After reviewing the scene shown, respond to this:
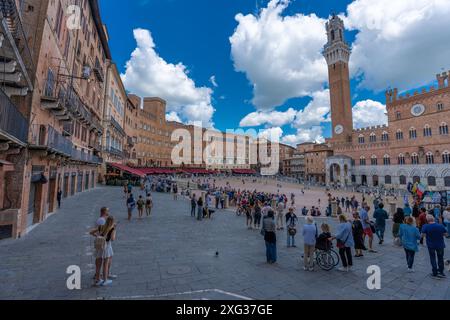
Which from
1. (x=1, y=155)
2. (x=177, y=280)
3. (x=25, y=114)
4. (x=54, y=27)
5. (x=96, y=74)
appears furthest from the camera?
(x=96, y=74)

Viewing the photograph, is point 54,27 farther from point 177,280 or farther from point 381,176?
point 381,176

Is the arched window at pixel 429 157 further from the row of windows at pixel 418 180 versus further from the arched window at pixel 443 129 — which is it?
the arched window at pixel 443 129

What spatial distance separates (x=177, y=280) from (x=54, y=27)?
13.4 meters

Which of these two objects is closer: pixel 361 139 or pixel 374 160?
pixel 374 160

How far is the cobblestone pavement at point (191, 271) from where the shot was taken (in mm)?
4297

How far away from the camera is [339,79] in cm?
6075

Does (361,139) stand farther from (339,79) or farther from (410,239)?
(410,239)

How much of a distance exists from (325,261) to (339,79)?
67.1 metres

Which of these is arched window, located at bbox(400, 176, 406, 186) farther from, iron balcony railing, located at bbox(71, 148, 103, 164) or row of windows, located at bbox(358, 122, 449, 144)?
iron balcony railing, located at bbox(71, 148, 103, 164)

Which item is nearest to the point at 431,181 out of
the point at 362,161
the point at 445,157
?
the point at 445,157

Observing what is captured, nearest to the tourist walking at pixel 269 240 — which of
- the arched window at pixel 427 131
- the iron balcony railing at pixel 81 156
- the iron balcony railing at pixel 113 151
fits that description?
the iron balcony railing at pixel 81 156

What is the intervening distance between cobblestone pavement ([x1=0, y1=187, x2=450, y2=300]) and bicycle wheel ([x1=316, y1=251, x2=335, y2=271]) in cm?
20
